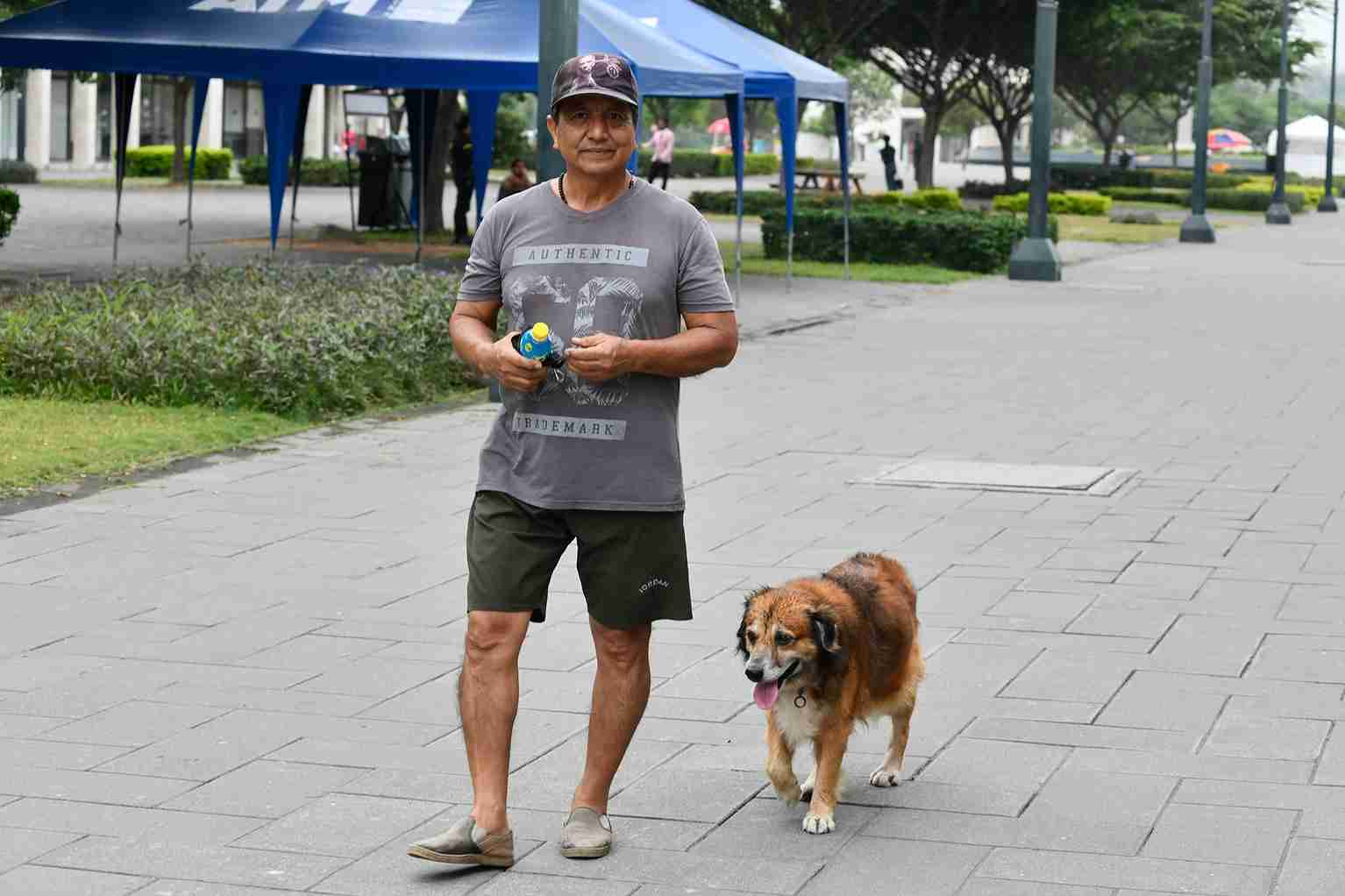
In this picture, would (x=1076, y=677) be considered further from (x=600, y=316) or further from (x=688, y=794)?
(x=600, y=316)

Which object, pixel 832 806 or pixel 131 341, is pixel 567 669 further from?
pixel 131 341

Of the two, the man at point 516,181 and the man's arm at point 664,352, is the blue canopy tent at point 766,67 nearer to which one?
the man at point 516,181

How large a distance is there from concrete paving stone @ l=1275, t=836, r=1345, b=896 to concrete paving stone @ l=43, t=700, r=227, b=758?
2.86 metres

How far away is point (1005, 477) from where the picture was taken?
394 inches

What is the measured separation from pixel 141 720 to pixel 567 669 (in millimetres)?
1335

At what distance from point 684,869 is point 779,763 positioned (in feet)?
1.34

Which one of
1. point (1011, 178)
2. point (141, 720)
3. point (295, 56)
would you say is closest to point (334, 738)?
point (141, 720)

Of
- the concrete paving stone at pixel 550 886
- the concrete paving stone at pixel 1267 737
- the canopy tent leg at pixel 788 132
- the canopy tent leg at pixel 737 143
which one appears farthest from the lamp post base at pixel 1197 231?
the concrete paving stone at pixel 550 886

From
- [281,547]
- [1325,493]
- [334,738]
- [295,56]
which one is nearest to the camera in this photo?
[334,738]

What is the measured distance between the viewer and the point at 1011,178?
5441cm

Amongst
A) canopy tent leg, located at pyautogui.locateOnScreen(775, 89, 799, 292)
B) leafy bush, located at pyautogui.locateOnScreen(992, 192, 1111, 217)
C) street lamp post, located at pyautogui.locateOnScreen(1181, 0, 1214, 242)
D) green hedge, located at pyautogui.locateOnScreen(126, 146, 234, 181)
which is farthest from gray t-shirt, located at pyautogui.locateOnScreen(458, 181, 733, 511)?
green hedge, located at pyautogui.locateOnScreen(126, 146, 234, 181)

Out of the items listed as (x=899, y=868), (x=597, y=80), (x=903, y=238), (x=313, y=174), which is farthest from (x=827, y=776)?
(x=313, y=174)

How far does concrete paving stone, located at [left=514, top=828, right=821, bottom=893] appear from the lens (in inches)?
174

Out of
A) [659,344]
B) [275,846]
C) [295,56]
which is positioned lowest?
[275,846]
